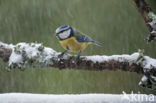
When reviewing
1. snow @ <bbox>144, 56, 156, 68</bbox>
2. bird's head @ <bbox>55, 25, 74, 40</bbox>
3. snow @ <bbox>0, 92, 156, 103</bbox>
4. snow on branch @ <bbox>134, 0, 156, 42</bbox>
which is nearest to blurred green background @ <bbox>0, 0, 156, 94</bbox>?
bird's head @ <bbox>55, 25, 74, 40</bbox>

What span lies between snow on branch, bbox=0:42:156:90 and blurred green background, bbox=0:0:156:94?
1.73m

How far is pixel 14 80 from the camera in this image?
3799mm

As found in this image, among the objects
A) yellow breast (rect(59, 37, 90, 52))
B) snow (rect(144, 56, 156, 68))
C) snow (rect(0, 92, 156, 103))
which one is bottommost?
snow (rect(0, 92, 156, 103))

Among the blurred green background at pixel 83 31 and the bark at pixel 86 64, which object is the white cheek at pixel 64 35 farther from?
the blurred green background at pixel 83 31

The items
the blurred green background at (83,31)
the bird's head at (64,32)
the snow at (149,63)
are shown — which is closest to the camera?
the snow at (149,63)

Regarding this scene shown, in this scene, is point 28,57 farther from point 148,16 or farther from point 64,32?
point 148,16

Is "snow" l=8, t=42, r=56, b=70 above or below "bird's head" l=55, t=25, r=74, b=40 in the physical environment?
below

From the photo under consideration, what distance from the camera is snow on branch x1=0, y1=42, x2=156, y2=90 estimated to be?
1.75m

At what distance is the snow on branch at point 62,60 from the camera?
5.75 ft

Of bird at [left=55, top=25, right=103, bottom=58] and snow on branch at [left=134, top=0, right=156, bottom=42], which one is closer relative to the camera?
snow on branch at [left=134, top=0, right=156, bottom=42]

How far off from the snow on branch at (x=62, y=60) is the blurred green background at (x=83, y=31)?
1733 mm

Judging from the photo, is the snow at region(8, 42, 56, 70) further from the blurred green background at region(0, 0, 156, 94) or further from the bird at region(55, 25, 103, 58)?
the blurred green background at region(0, 0, 156, 94)

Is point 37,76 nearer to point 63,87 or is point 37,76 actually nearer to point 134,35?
point 63,87

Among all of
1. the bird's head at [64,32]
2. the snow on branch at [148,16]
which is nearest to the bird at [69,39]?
Result: the bird's head at [64,32]
